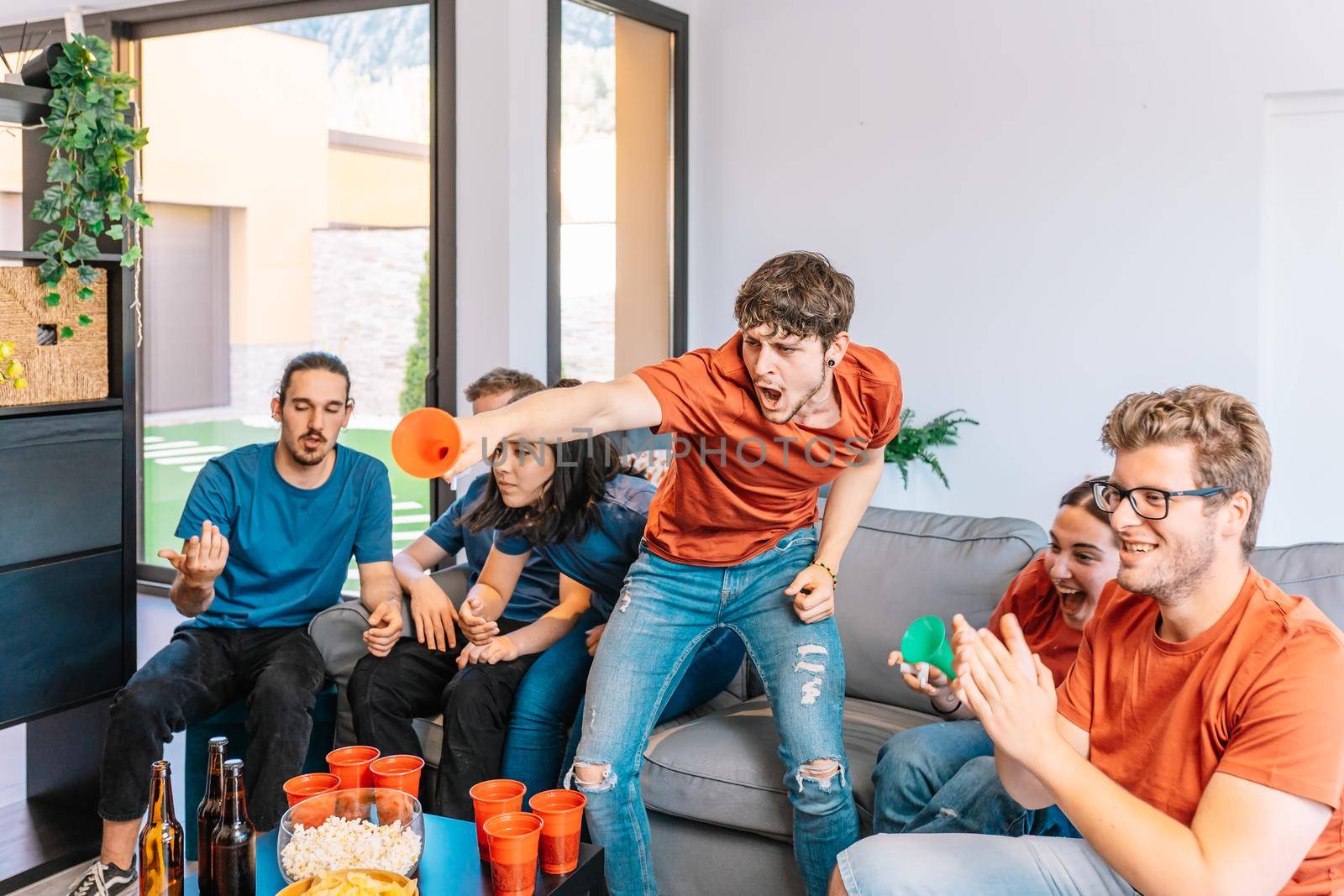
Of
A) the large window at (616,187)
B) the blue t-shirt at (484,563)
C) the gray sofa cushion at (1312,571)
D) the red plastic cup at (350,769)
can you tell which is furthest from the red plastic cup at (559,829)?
the large window at (616,187)

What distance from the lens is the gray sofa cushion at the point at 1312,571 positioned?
233 centimetres

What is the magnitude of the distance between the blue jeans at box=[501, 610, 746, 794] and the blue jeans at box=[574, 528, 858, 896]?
23 centimetres

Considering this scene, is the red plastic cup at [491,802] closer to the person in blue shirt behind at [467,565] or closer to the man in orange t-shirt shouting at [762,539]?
the man in orange t-shirt shouting at [762,539]

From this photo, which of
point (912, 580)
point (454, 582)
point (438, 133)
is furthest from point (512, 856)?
point (438, 133)

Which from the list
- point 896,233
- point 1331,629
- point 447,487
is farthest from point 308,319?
point 1331,629

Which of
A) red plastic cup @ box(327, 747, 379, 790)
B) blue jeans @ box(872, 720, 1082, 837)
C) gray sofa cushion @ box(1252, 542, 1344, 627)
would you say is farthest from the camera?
gray sofa cushion @ box(1252, 542, 1344, 627)

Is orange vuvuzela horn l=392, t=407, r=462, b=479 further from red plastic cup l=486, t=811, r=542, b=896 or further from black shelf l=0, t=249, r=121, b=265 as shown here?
black shelf l=0, t=249, r=121, b=265

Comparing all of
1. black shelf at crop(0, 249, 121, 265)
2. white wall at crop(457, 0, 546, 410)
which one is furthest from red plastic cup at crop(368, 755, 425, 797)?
white wall at crop(457, 0, 546, 410)

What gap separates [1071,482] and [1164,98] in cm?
122

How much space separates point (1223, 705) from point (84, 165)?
103 inches

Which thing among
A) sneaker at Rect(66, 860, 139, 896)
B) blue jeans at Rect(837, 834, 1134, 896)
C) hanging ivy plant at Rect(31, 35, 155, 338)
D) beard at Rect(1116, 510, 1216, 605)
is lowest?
sneaker at Rect(66, 860, 139, 896)

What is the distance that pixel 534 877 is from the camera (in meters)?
1.73

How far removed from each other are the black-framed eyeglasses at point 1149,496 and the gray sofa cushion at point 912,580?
1.18 meters

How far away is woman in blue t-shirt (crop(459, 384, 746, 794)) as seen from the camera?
261 centimetres
